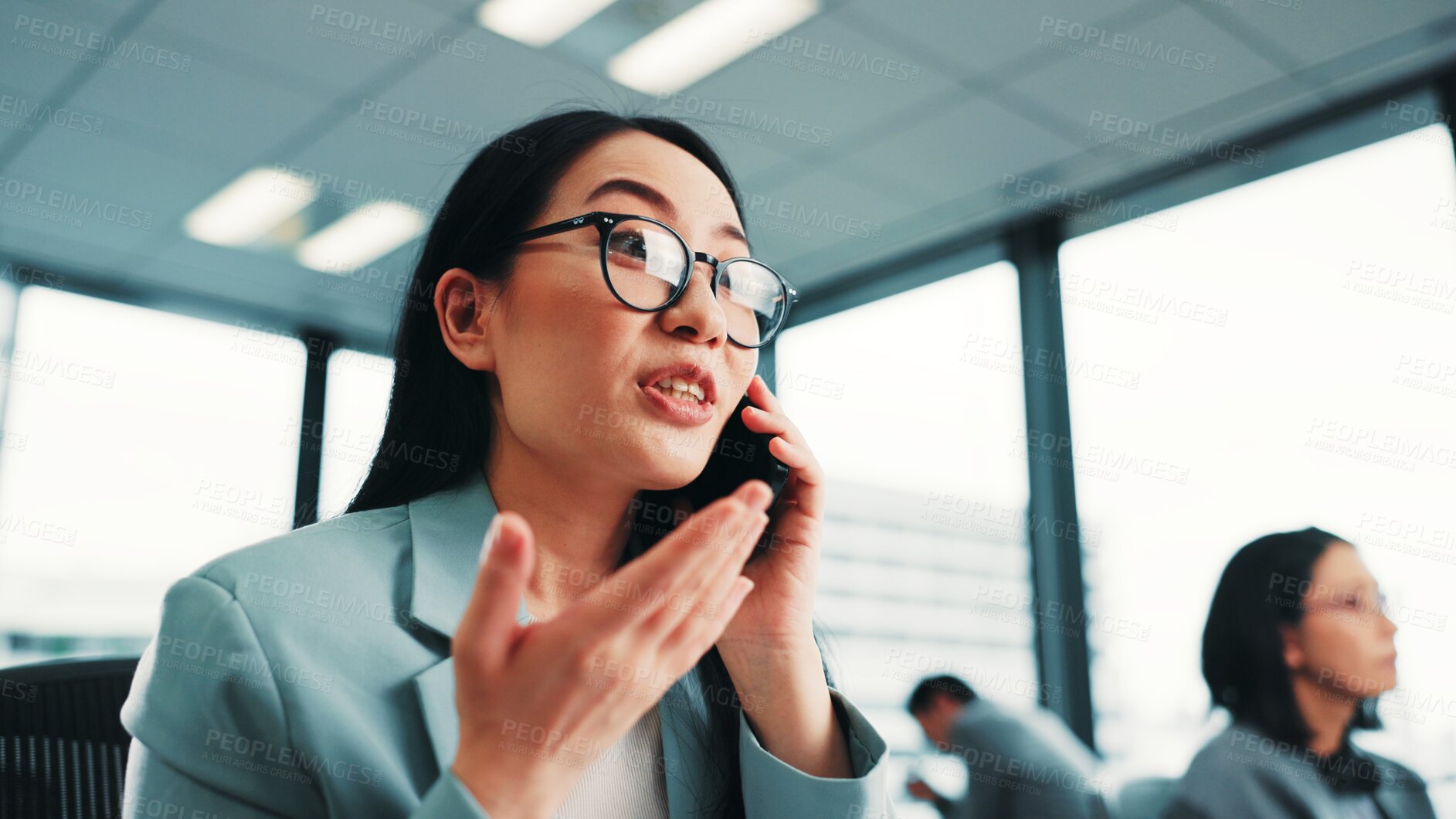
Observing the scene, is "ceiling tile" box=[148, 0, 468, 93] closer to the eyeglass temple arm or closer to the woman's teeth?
the eyeglass temple arm

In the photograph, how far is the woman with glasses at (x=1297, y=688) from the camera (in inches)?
91.8

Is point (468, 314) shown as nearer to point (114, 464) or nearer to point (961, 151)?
point (961, 151)

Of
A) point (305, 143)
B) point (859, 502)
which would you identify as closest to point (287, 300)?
point (305, 143)

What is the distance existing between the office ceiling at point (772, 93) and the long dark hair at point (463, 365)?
82.8 inches

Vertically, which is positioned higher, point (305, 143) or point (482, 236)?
point (305, 143)

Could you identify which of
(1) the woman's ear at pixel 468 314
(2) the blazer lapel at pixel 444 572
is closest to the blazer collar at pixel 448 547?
(2) the blazer lapel at pixel 444 572

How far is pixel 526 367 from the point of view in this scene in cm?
108

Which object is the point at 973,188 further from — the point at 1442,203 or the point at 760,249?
the point at 1442,203

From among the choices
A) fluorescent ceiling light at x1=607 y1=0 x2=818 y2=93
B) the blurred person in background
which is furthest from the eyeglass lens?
fluorescent ceiling light at x1=607 y1=0 x2=818 y2=93

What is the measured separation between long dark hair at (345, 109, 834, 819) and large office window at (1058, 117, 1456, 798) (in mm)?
2039

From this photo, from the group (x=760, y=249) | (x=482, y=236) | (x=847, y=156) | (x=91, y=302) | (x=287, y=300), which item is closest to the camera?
(x=482, y=236)

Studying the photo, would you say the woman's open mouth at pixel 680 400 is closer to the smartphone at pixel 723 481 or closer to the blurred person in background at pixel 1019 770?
the smartphone at pixel 723 481

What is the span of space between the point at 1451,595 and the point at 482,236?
3145 mm

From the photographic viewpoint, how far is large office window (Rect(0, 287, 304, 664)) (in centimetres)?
486
